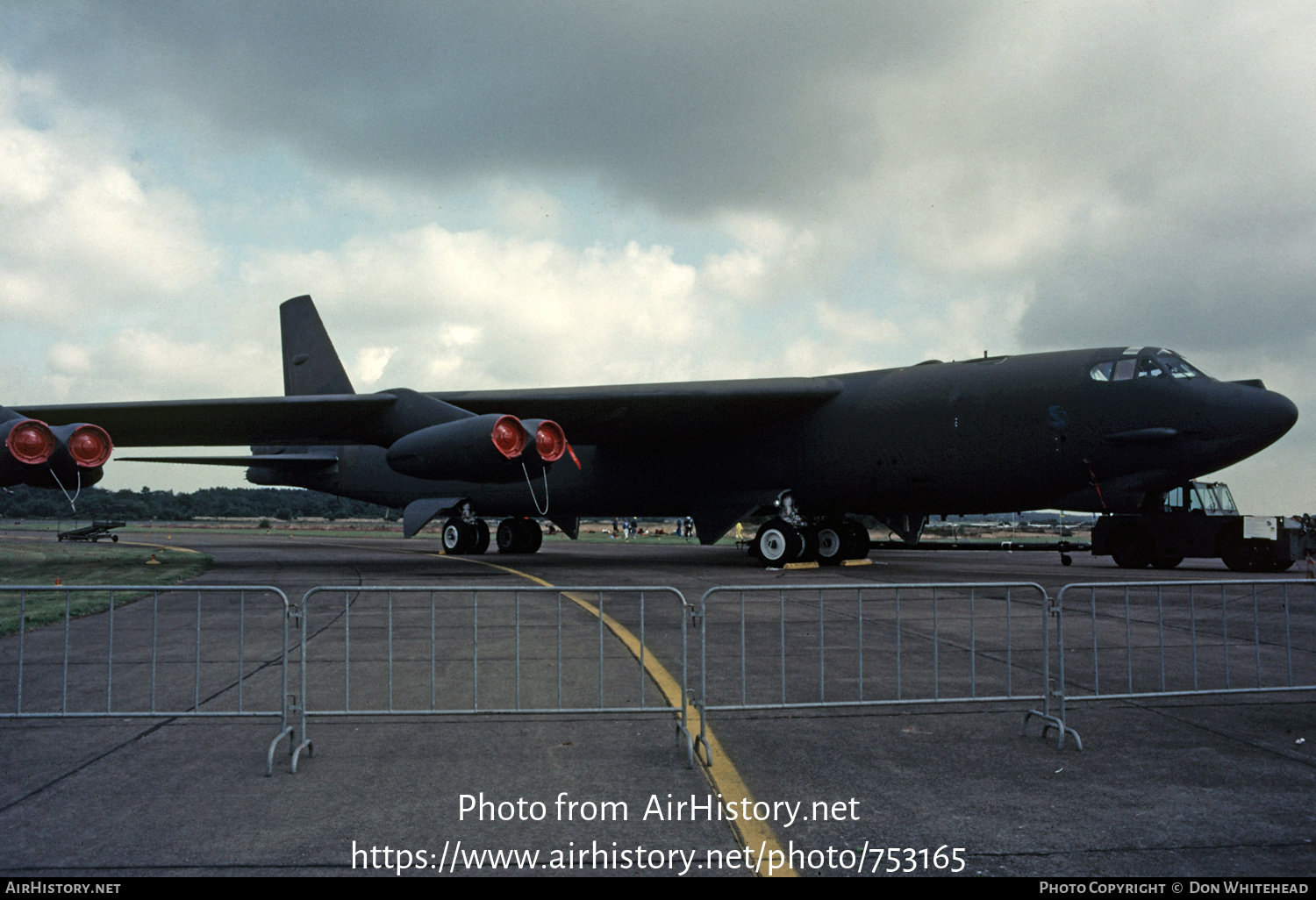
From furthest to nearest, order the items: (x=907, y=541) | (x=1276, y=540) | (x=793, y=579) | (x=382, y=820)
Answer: (x=907, y=541) < (x=1276, y=540) < (x=793, y=579) < (x=382, y=820)

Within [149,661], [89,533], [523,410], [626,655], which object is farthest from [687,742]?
[89,533]

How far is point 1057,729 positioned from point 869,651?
96.4 inches

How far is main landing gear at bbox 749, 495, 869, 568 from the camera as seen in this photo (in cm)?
1688

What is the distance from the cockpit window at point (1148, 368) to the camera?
13.4 metres

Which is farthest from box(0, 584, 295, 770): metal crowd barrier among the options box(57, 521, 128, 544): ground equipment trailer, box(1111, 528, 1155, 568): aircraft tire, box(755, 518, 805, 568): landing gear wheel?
box(57, 521, 128, 544): ground equipment trailer

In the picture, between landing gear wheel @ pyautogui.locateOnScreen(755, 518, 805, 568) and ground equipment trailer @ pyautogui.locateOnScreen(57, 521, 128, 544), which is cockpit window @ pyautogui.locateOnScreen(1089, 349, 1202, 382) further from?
ground equipment trailer @ pyautogui.locateOnScreen(57, 521, 128, 544)

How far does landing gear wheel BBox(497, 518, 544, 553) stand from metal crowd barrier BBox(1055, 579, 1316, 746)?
15827mm

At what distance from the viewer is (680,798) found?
373 cm

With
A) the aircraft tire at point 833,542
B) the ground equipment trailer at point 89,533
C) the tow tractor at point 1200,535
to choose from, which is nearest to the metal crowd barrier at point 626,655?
the tow tractor at point 1200,535

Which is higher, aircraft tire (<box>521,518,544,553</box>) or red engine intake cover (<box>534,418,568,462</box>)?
red engine intake cover (<box>534,418,568,462</box>)

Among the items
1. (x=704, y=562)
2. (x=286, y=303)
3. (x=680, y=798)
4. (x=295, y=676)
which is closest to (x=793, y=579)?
(x=704, y=562)

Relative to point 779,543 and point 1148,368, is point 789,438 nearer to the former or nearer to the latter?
point 779,543
